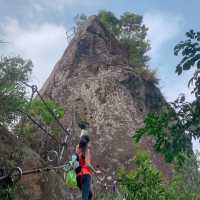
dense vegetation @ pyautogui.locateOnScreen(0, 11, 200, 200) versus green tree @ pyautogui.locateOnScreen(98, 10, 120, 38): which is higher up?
green tree @ pyautogui.locateOnScreen(98, 10, 120, 38)

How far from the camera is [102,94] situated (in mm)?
21344

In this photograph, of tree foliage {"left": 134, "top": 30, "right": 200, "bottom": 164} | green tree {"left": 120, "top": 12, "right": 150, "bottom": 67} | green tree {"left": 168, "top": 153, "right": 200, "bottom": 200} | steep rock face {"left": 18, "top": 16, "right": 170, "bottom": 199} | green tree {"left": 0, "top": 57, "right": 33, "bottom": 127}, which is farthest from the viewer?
green tree {"left": 120, "top": 12, "right": 150, "bottom": 67}

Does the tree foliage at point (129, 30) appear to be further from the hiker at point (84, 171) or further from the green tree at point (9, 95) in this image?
the hiker at point (84, 171)

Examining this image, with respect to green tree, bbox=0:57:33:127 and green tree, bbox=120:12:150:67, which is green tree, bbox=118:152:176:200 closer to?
green tree, bbox=0:57:33:127

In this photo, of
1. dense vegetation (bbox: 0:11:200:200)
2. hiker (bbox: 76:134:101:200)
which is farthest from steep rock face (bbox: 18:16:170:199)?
hiker (bbox: 76:134:101:200)

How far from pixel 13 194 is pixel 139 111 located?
14.3m

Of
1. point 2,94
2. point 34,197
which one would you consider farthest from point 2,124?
point 34,197

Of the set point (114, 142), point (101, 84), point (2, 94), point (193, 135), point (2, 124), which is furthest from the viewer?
point (101, 84)

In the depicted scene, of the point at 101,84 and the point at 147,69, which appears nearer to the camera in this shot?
the point at 101,84

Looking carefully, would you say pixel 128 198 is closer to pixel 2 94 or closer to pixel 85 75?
pixel 2 94

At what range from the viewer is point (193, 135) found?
5.77 meters

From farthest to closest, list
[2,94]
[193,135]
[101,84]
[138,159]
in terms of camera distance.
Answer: [101,84]
[138,159]
[2,94]
[193,135]

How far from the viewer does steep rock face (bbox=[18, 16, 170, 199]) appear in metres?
19.7

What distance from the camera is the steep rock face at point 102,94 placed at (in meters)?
19.7
